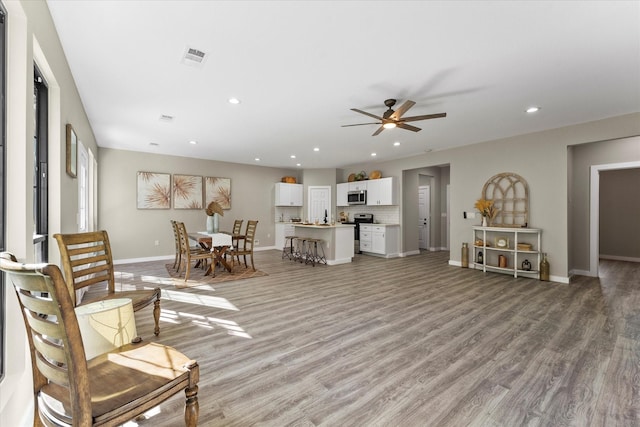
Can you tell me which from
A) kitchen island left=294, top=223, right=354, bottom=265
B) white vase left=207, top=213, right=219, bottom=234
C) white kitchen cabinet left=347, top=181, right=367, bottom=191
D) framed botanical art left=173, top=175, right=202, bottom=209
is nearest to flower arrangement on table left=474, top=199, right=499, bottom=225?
kitchen island left=294, top=223, right=354, bottom=265

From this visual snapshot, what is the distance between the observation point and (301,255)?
6898mm

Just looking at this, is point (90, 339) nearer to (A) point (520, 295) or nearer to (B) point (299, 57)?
(B) point (299, 57)

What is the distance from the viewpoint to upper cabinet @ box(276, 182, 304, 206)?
875 centimetres

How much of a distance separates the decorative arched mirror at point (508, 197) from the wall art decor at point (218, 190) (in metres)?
6.42

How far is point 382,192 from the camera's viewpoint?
7656 mm

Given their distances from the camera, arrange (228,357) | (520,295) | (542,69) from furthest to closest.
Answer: (520,295) → (542,69) → (228,357)

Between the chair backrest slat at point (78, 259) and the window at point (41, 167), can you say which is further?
the window at point (41, 167)

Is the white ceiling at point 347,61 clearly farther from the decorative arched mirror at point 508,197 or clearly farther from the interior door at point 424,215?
the interior door at point 424,215

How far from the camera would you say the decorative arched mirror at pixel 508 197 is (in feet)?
17.0

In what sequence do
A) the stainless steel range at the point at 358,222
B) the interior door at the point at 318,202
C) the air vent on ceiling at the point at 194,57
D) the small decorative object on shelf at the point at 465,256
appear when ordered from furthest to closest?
the interior door at the point at 318,202
the stainless steel range at the point at 358,222
the small decorative object on shelf at the point at 465,256
the air vent on ceiling at the point at 194,57

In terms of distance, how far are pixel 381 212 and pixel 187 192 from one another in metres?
5.41

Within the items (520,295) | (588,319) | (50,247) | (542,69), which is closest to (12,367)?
(50,247)

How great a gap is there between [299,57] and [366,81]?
84cm

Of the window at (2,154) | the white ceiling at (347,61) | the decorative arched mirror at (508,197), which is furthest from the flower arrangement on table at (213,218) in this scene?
the decorative arched mirror at (508,197)
